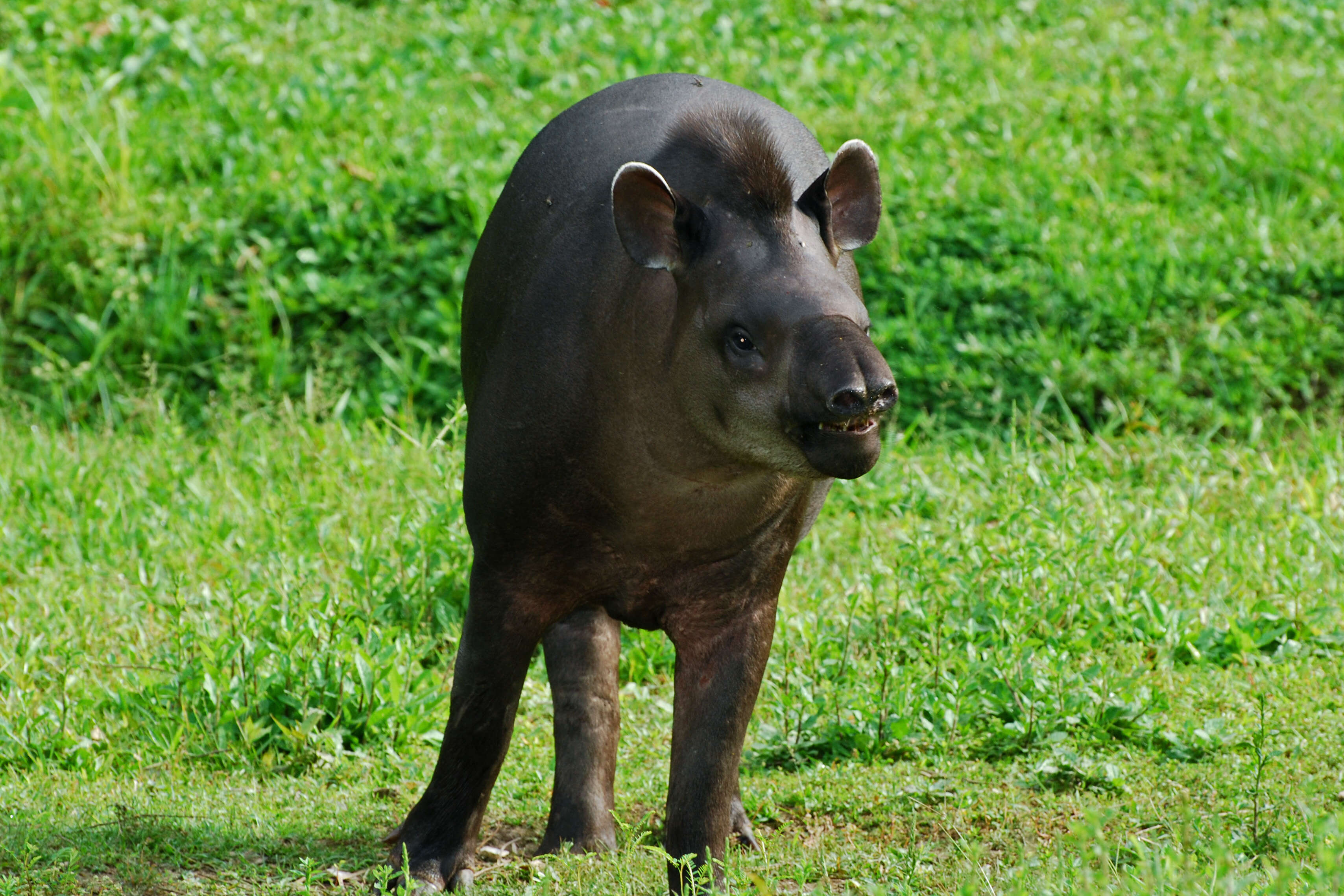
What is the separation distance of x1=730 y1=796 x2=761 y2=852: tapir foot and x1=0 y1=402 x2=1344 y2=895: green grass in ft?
0.19

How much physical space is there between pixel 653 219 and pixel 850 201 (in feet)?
1.78

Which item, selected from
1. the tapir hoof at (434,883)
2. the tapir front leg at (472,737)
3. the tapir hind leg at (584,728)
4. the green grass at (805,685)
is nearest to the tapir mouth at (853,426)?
the green grass at (805,685)

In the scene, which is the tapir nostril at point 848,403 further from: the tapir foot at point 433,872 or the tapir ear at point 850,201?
the tapir foot at point 433,872

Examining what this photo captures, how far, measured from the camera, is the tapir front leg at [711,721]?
3.86 metres

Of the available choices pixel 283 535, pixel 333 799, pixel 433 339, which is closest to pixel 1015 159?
pixel 433 339

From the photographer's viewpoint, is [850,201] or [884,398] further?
[850,201]

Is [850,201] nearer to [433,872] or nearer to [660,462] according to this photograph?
[660,462]

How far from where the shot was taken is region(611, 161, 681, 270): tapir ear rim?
3316mm

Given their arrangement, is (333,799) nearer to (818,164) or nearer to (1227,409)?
(818,164)

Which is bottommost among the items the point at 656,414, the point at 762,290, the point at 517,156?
the point at 517,156

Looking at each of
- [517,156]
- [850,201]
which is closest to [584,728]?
[850,201]

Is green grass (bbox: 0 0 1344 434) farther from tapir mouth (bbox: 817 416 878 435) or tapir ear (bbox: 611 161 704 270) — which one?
tapir mouth (bbox: 817 416 878 435)

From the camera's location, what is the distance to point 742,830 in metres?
4.36

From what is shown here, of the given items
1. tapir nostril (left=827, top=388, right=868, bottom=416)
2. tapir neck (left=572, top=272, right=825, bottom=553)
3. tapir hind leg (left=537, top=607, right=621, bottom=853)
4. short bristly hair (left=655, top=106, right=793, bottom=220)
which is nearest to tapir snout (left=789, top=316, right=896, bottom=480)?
tapir nostril (left=827, top=388, right=868, bottom=416)
